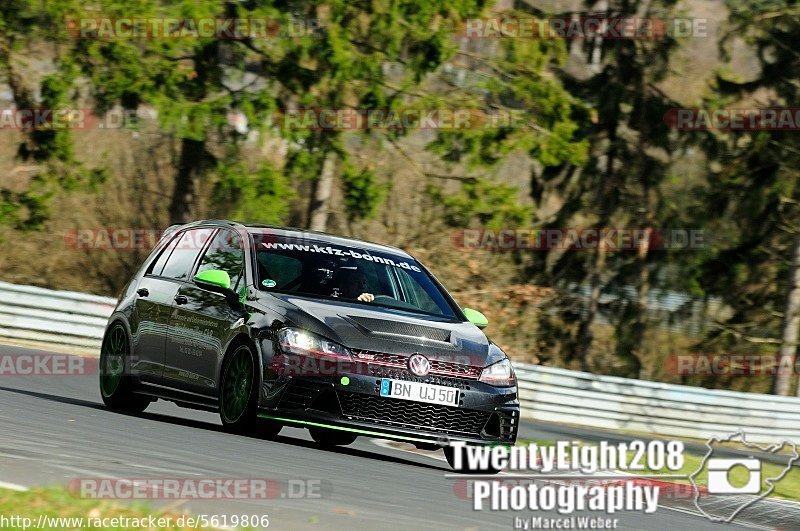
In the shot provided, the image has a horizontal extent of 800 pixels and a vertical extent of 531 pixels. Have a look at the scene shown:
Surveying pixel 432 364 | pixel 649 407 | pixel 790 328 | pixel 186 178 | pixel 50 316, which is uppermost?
pixel 432 364

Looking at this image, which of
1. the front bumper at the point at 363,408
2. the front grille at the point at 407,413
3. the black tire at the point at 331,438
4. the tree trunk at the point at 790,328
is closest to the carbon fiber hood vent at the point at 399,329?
the front bumper at the point at 363,408

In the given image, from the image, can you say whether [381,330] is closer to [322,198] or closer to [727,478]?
[727,478]

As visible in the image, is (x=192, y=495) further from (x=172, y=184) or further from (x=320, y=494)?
(x=172, y=184)

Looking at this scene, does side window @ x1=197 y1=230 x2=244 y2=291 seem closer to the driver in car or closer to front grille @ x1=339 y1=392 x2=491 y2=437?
the driver in car

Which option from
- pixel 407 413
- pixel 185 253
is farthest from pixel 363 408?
pixel 185 253

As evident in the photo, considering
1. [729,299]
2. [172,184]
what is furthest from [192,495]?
[729,299]

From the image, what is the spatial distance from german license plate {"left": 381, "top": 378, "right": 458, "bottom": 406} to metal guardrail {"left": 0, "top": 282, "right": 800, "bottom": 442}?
40.5ft

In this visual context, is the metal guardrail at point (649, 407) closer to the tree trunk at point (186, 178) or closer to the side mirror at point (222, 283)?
the tree trunk at point (186, 178)

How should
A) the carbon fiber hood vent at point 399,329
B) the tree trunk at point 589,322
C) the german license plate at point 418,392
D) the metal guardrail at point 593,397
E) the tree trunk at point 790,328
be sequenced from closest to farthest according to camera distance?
the german license plate at point 418,392
the carbon fiber hood vent at point 399,329
the metal guardrail at point 593,397
the tree trunk at point 790,328
the tree trunk at point 589,322

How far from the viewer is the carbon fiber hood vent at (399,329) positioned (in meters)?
10.1

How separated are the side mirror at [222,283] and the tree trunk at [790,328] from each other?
21865mm

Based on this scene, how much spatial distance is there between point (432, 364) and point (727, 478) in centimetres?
482

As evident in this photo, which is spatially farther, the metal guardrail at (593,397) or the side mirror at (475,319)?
the metal guardrail at (593,397)

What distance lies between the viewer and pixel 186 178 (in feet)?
102
